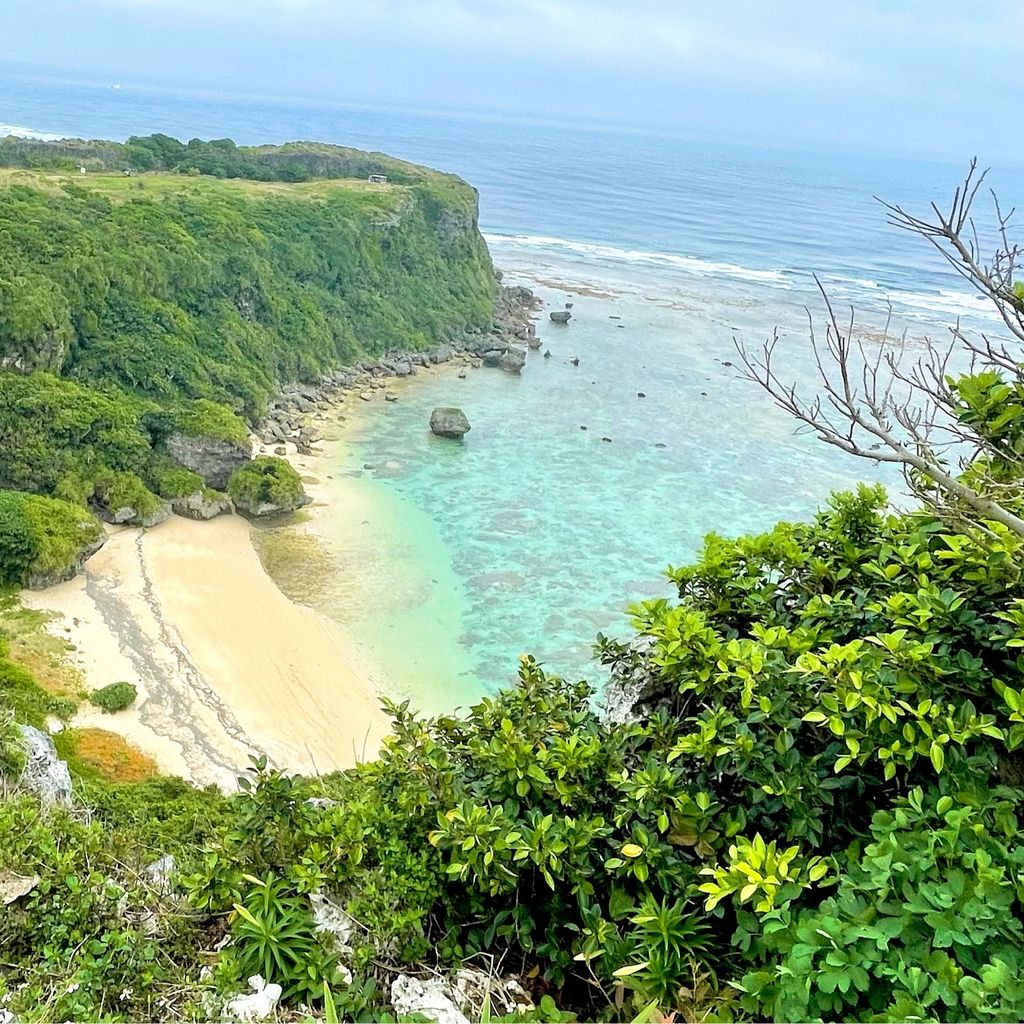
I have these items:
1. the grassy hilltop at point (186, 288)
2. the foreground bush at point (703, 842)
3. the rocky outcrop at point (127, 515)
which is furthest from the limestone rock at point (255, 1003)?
the rocky outcrop at point (127, 515)

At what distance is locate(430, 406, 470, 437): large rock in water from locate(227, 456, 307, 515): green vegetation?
8500 millimetres

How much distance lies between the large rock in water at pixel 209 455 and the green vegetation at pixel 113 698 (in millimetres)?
10841

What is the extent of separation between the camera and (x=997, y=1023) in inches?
109

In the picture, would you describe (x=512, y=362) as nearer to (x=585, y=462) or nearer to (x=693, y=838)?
(x=585, y=462)

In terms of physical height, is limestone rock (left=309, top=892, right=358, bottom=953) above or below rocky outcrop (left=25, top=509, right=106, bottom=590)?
above

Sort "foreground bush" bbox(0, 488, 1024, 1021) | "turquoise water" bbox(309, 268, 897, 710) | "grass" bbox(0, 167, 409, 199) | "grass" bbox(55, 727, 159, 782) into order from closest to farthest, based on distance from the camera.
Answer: "foreground bush" bbox(0, 488, 1024, 1021)
"grass" bbox(55, 727, 159, 782)
"turquoise water" bbox(309, 268, 897, 710)
"grass" bbox(0, 167, 409, 199)

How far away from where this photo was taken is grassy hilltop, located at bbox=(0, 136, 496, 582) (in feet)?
81.6

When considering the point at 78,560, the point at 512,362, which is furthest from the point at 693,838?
the point at 512,362

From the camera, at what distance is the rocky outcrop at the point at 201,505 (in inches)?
987

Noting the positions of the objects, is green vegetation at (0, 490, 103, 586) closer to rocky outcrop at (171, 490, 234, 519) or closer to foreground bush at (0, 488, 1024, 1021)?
rocky outcrop at (171, 490, 234, 519)

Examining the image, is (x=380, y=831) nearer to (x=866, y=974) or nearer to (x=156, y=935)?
(x=156, y=935)

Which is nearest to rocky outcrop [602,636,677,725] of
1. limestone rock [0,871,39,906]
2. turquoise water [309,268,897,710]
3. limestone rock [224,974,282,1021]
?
limestone rock [224,974,282,1021]

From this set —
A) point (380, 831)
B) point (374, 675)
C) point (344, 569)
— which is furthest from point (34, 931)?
point (344, 569)

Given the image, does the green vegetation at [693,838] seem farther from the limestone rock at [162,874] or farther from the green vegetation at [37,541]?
the green vegetation at [37,541]
